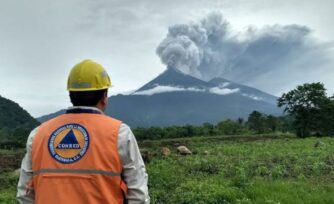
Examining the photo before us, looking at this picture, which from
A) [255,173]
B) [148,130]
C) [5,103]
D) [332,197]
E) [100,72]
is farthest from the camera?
[5,103]

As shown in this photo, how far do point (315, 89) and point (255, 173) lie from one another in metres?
41.8

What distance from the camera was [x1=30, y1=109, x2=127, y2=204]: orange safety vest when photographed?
2738mm

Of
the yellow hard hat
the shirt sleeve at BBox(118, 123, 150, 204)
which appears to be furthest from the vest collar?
the shirt sleeve at BBox(118, 123, 150, 204)

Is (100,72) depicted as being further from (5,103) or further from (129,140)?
(5,103)

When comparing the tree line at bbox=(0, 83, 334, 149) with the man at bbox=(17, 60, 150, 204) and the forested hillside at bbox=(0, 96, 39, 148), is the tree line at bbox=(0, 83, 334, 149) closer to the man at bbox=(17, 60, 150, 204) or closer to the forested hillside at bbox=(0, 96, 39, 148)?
the forested hillside at bbox=(0, 96, 39, 148)

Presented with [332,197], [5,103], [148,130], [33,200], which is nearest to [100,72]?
[33,200]

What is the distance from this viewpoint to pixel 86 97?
2965mm

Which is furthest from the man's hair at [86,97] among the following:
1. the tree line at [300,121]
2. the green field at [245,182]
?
the tree line at [300,121]

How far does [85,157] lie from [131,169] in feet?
0.90

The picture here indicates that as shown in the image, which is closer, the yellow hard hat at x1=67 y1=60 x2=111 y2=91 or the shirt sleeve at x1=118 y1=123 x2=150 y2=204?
the shirt sleeve at x1=118 y1=123 x2=150 y2=204

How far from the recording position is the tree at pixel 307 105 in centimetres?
5084

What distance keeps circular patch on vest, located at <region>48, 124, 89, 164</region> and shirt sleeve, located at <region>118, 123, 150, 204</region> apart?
214mm

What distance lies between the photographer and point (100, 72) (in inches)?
118

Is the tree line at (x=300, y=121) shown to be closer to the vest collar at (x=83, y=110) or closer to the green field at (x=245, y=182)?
the green field at (x=245, y=182)
